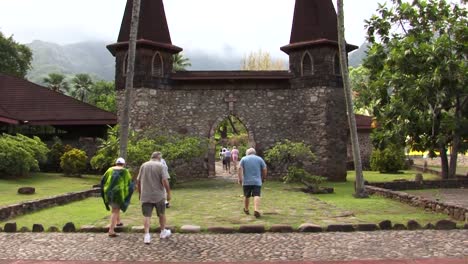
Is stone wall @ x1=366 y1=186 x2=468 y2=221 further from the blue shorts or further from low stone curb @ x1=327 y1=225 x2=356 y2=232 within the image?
the blue shorts

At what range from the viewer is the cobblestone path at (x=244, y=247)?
6824 millimetres

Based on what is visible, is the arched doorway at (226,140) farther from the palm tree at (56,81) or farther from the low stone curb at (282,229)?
the palm tree at (56,81)

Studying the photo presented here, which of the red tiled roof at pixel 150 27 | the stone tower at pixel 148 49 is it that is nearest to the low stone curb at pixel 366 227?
the stone tower at pixel 148 49

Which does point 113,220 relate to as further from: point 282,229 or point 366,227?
point 366,227

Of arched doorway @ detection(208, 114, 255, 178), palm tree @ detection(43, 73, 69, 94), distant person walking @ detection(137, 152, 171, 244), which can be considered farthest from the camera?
palm tree @ detection(43, 73, 69, 94)

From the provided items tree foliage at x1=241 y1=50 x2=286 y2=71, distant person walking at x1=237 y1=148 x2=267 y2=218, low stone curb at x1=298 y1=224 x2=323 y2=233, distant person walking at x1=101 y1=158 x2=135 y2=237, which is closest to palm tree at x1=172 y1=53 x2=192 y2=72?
tree foliage at x1=241 y1=50 x2=286 y2=71

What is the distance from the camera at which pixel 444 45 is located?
18.8 meters

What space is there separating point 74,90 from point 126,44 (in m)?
33.5

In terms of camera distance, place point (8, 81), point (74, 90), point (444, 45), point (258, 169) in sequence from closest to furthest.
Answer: point (258, 169) < point (444, 45) < point (8, 81) < point (74, 90)

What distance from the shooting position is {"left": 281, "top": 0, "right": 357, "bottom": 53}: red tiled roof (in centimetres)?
2172

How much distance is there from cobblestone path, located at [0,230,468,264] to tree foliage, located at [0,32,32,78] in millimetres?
31683

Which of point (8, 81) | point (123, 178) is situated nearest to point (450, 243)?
point (123, 178)

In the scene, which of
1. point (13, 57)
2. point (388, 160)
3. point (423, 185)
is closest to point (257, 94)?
point (423, 185)

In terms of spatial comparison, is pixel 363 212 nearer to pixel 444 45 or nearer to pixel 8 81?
pixel 444 45
